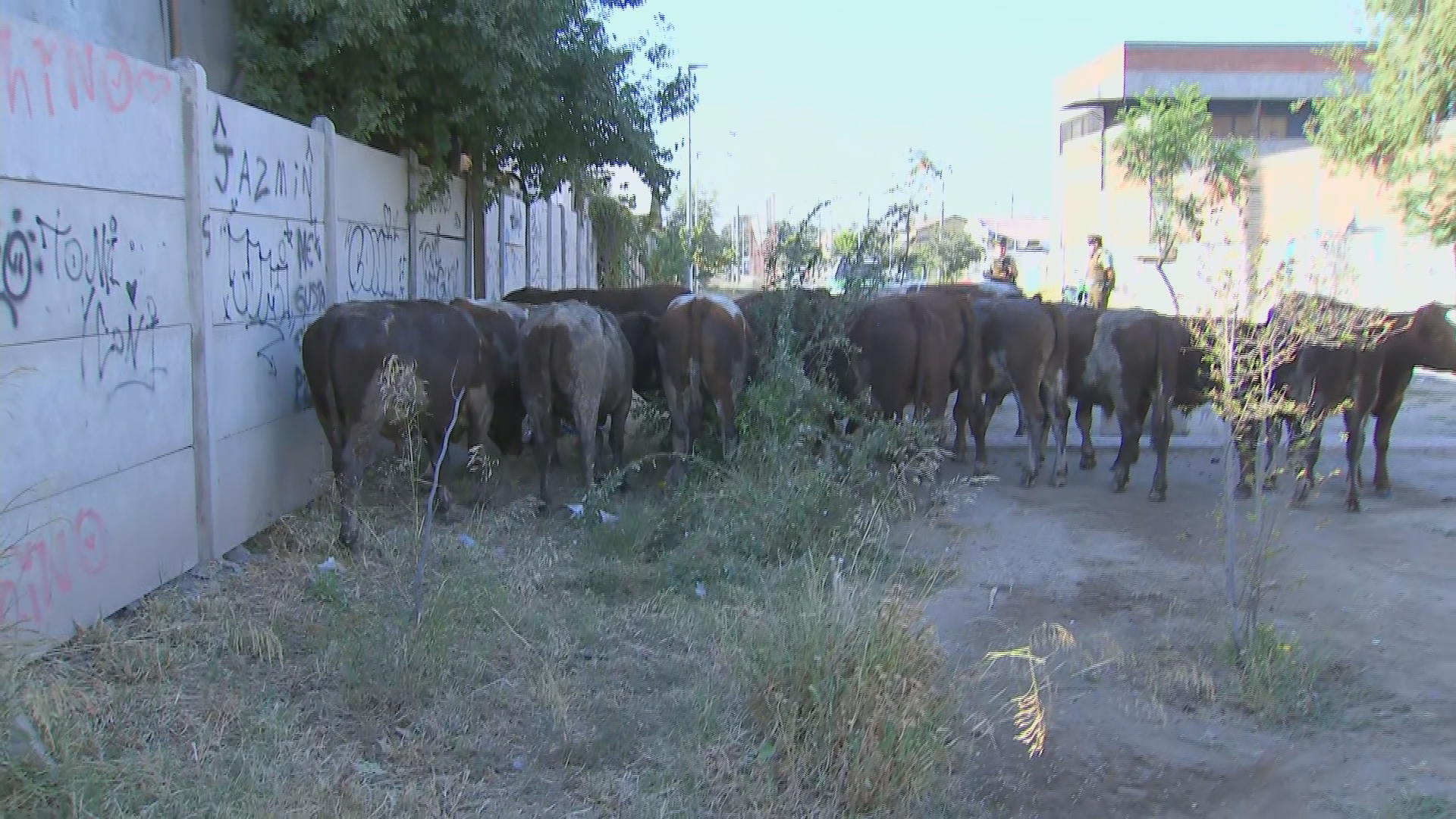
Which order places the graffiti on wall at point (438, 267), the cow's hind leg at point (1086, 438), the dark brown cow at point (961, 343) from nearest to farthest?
the dark brown cow at point (961, 343), the cow's hind leg at point (1086, 438), the graffiti on wall at point (438, 267)

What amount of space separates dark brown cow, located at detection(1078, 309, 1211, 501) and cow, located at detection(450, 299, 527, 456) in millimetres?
4808

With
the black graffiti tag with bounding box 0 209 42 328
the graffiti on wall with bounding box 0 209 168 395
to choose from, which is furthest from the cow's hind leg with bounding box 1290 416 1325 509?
the black graffiti tag with bounding box 0 209 42 328

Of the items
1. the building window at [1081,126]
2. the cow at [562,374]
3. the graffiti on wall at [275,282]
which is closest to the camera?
the graffiti on wall at [275,282]

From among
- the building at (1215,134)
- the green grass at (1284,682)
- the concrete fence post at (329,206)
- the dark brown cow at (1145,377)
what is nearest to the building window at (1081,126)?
the building at (1215,134)

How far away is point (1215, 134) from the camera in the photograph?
42.2m

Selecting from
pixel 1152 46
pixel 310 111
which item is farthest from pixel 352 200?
pixel 1152 46

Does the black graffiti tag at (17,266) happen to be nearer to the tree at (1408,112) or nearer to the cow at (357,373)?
the cow at (357,373)

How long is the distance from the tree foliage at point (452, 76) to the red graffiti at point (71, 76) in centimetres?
260

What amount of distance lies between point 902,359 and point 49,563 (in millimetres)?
6306

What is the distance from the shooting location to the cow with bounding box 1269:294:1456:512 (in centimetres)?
866

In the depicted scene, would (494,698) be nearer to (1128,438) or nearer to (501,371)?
(501,371)

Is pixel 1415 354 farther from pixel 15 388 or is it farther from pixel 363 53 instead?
pixel 15 388

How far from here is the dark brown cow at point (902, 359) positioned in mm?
9281

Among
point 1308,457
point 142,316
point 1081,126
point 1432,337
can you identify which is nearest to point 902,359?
point 1308,457
